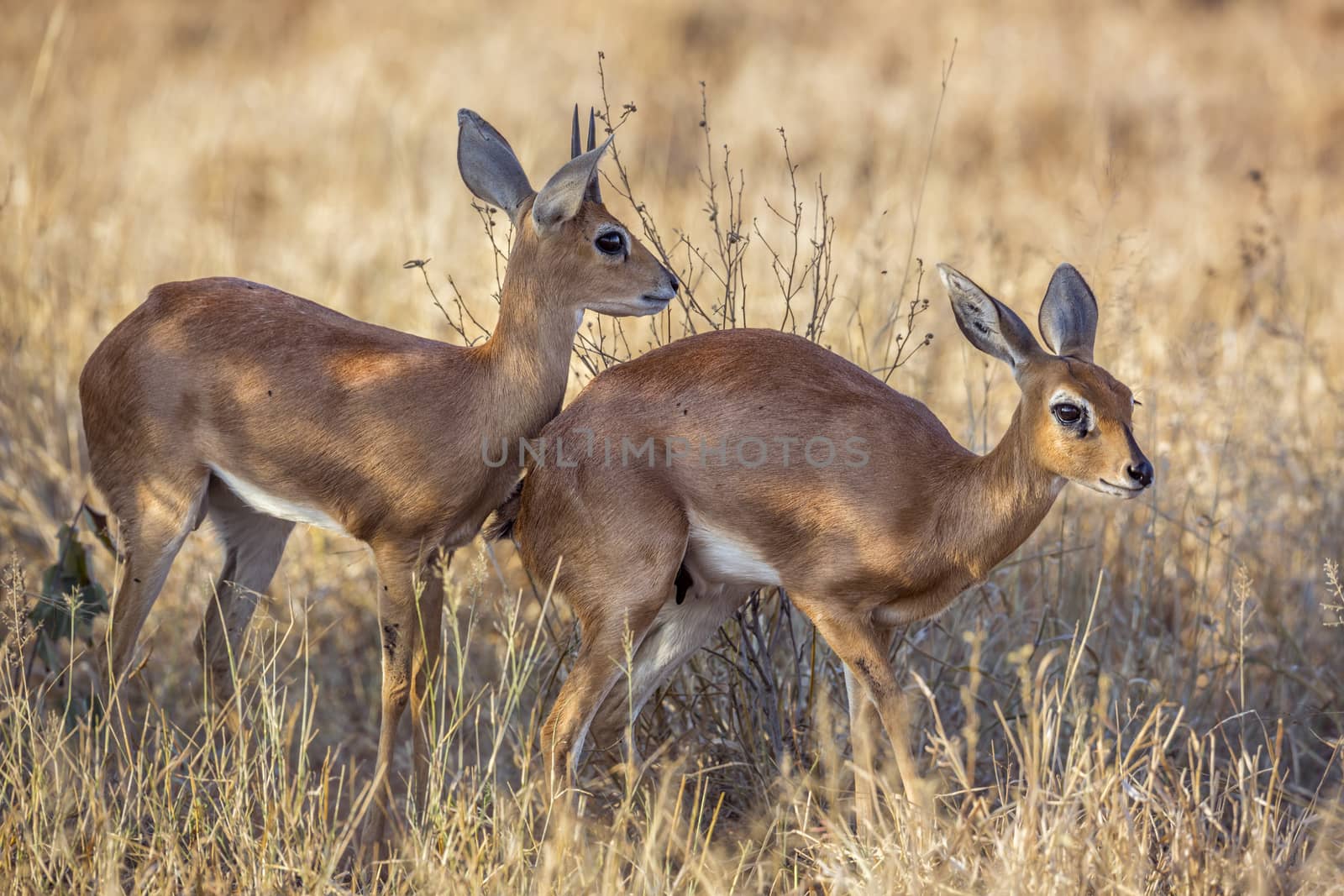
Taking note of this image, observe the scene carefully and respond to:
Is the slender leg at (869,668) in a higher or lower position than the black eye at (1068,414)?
lower

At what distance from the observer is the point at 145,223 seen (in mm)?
10086

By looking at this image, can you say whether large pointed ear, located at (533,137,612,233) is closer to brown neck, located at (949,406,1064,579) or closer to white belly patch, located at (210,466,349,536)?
white belly patch, located at (210,466,349,536)

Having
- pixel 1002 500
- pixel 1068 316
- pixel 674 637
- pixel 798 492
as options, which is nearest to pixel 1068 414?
pixel 1002 500

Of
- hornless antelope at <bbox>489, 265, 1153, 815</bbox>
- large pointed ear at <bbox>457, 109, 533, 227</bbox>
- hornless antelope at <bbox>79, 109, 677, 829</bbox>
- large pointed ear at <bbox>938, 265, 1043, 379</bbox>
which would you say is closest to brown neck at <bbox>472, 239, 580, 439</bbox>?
hornless antelope at <bbox>79, 109, 677, 829</bbox>

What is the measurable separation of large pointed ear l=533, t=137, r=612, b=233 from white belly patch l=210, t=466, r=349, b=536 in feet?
3.48

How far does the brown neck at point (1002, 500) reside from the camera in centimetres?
425

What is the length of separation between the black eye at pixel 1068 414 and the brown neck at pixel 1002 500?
0.43 ft

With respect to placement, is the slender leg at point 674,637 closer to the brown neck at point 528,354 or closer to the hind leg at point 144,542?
the brown neck at point 528,354

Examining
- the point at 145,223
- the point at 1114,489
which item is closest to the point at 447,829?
the point at 1114,489

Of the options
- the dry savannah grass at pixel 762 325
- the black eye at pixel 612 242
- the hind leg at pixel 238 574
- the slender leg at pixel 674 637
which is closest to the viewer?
the dry savannah grass at pixel 762 325

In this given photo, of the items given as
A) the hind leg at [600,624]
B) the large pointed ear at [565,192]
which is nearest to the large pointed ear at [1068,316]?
the hind leg at [600,624]

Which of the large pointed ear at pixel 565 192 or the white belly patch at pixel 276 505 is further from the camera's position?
the white belly patch at pixel 276 505

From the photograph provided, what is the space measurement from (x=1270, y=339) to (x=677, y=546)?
5.55 m

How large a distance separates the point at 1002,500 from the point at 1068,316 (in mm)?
611
